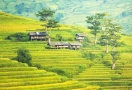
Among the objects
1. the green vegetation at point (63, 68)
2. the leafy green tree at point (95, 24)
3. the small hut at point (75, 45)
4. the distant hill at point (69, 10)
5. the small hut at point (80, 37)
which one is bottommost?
the green vegetation at point (63, 68)

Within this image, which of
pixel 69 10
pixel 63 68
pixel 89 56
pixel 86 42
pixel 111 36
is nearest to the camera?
pixel 63 68

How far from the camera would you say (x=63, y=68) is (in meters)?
60.8

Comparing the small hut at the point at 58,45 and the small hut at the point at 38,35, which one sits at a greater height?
the small hut at the point at 38,35

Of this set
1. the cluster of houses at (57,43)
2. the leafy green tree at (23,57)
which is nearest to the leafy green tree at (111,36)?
the cluster of houses at (57,43)

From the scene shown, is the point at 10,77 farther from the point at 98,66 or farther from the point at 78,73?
the point at 98,66

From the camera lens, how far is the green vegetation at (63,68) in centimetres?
5103

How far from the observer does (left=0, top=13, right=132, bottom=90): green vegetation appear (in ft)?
167

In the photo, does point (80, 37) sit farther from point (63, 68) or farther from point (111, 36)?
point (63, 68)

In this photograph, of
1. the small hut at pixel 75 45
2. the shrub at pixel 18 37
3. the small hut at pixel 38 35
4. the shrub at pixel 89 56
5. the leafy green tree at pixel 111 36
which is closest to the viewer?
the shrub at pixel 89 56

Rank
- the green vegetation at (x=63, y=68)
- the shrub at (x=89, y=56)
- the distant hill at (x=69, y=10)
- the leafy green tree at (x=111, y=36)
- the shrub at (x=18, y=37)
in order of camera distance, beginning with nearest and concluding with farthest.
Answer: the green vegetation at (x=63, y=68) → the shrub at (x=89, y=56) → the shrub at (x=18, y=37) → the leafy green tree at (x=111, y=36) → the distant hill at (x=69, y=10)

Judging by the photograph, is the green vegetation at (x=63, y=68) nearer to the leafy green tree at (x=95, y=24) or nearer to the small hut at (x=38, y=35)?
the small hut at (x=38, y=35)

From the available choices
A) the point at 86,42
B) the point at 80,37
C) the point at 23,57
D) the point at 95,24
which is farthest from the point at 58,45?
the point at 95,24

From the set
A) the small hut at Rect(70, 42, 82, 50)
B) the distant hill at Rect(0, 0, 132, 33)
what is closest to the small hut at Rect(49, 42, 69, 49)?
the small hut at Rect(70, 42, 82, 50)

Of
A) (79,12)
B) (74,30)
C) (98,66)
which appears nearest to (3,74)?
(98,66)
